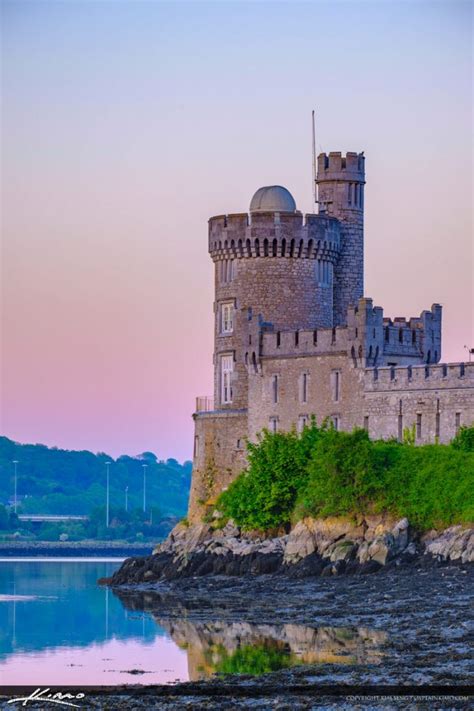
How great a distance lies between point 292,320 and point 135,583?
1132cm

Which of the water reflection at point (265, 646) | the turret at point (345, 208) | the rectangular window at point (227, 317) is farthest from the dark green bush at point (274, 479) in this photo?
the water reflection at point (265, 646)

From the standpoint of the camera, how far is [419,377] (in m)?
70.8

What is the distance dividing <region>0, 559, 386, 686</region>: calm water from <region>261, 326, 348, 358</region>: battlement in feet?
36.8

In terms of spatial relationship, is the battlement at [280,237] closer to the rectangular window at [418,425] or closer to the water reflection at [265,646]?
the rectangular window at [418,425]

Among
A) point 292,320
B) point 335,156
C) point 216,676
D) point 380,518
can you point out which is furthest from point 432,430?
point 216,676

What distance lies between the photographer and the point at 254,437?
7719 cm

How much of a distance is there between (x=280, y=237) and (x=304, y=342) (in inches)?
187

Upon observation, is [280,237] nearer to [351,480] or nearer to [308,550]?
[351,480]

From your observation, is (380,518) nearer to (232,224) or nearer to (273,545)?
(273,545)

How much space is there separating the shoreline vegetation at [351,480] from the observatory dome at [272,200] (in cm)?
980

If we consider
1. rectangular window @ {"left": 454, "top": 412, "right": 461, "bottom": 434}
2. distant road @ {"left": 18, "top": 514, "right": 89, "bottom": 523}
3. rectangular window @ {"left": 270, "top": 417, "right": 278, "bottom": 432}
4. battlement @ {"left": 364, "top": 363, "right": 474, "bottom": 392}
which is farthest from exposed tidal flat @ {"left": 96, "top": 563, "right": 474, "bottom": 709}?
distant road @ {"left": 18, "top": 514, "right": 89, "bottom": 523}

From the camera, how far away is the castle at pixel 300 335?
7350 centimetres

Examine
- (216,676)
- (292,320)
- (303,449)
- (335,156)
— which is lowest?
(216,676)
